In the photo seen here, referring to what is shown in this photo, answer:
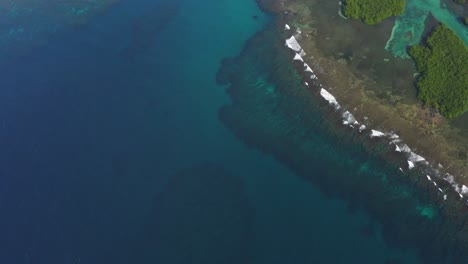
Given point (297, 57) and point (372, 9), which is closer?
point (297, 57)

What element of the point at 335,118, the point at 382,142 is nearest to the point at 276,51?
the point at 335,118

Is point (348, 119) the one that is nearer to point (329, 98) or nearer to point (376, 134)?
point (376, 134)

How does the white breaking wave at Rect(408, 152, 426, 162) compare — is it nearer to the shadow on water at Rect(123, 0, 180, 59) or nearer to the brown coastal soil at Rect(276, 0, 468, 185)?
the brown coastal soil at Rect(276, 0, 468, 185)

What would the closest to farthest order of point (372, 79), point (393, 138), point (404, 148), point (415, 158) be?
point (415, 158) < point (404, 148) < point (393, 138) < point (372, 79)

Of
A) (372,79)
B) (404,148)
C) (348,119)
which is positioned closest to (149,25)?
(348,119)

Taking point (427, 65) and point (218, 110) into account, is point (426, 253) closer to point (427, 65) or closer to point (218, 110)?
point (427, 65)

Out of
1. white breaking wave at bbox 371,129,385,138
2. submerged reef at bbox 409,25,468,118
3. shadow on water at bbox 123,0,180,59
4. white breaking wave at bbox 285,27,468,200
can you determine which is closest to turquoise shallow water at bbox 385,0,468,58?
submerged reef at bbox 409,25,468,118
